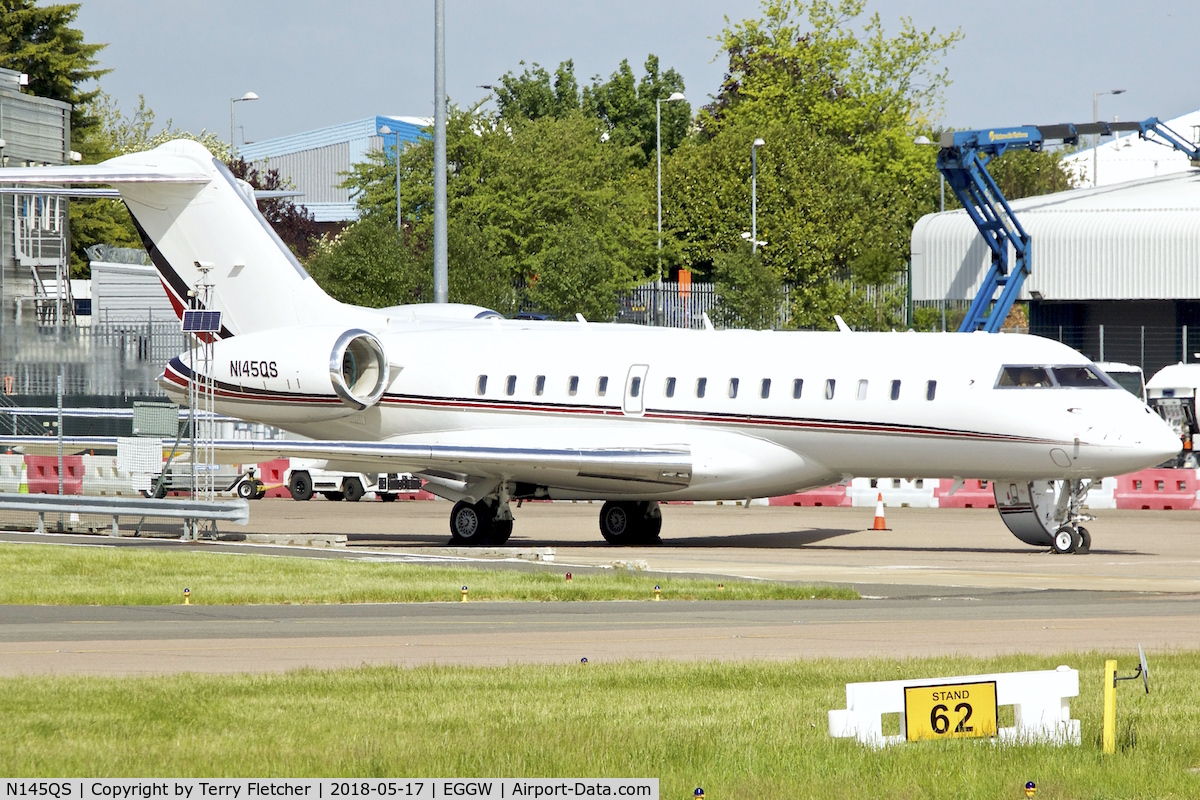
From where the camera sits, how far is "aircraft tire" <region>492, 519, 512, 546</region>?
26547mm

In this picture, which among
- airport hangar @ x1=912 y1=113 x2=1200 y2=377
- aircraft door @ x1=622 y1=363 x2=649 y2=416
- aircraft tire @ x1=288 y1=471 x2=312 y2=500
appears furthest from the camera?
airport hangar @ x1=912 y1=113 x2=1200 y2=377

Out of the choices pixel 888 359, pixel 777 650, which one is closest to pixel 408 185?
pixel 888 359

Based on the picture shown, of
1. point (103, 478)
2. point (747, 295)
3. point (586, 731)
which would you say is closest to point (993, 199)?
point (747, 295)

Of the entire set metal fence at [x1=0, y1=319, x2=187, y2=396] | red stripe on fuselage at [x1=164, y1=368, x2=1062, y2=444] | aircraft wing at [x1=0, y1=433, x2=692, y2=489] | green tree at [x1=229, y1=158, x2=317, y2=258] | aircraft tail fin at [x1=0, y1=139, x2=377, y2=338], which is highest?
green tree at [x1=229, y1=158, x2=317, y2=258]

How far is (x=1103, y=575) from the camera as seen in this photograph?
2020cm

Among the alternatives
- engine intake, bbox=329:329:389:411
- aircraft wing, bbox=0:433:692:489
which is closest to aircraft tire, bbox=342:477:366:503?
engine intake, bbox=329:329:389:411

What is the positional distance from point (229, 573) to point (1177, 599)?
10263 millimetres

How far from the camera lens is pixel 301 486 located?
39125 millimetres

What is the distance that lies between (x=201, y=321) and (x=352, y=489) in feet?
47.0

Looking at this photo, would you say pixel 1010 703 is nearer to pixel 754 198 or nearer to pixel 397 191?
pixel 754 198

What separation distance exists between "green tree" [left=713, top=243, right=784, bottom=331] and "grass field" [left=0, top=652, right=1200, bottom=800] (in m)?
50.3

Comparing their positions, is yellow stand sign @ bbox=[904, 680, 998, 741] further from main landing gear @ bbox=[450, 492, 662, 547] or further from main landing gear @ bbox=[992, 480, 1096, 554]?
main landing gear @ bbox=[450, 492, 662, 547]

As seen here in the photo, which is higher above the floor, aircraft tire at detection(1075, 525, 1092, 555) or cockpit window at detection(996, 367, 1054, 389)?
cockpit window at detection(996, 367, 1054, 389)

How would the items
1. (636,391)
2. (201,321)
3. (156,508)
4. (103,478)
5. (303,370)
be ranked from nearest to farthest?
(156,508) < (201,321) < (636,391) < (303,370) < (103,478)
